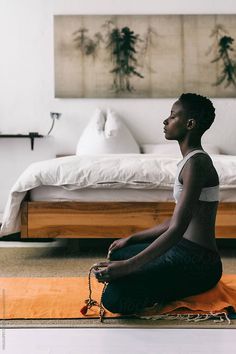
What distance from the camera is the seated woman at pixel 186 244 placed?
1.98 m

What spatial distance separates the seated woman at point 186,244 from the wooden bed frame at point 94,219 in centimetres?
114

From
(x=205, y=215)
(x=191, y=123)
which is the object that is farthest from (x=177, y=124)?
(x=205, y=215)

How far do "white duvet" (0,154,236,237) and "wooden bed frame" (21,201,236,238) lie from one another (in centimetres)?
9

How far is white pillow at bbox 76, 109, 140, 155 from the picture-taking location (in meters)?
4.75

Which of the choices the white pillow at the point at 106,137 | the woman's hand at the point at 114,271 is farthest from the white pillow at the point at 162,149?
the woman's hand at the point at 114,271

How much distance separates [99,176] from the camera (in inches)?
126

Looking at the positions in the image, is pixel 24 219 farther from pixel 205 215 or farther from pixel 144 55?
pixel 144 55

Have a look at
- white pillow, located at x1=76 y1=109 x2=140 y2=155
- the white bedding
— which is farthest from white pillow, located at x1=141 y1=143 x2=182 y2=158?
the white bedding

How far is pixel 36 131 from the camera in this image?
5230mm

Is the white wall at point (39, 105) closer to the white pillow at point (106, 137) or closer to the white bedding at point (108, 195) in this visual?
the white pillow at point (106, 137)

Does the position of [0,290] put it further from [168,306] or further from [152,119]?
[152,119]

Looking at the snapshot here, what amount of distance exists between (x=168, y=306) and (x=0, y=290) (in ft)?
2.59

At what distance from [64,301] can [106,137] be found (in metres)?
2.72

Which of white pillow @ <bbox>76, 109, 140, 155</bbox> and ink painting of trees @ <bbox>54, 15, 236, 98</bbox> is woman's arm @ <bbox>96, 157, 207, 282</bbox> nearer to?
white pillow @ <bbox>76, 109, 140, 155</bbox>
